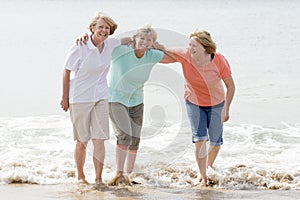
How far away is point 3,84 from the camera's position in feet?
36.1

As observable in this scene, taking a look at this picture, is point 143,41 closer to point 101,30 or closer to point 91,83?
point 101,30

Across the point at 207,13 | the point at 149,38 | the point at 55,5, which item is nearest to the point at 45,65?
the point at 149,38

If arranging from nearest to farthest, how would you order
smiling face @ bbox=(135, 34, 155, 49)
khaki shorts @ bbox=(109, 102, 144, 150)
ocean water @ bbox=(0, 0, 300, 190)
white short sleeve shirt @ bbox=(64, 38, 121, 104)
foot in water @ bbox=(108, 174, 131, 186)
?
white short sleeve shirt @ bbox=(64, 38, 121, 104) → smiling face @ bbox=(135, 34, 155, 49) → khaki shorts @ bbox=(109, 102, 144, 150) → foot in water @ bbox=(108, 174, 131, 186) → ocean water @ bbox=(0, 0, 300, 190)

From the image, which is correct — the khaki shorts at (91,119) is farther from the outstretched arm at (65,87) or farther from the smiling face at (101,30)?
the smiling face at (101,30)

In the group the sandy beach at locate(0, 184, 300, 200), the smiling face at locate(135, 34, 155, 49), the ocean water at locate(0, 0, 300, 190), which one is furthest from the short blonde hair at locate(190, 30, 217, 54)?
the sandy beach at locate(0, 184, 300, 200)

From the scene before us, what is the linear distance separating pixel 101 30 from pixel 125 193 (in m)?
1.41

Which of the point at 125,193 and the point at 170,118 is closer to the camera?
the point at 125,193

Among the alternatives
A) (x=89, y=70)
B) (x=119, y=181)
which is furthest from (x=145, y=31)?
(x=119, y=181)

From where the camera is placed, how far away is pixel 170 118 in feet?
28.4

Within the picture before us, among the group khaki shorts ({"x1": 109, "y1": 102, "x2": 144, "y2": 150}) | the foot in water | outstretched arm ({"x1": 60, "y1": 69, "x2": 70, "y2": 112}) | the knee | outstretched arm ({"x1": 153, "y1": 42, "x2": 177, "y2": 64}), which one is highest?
outstretched arm ({"x1": 153, "y1": 42, "x2": 177, "y2": 64})

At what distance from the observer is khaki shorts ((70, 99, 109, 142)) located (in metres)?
5.38

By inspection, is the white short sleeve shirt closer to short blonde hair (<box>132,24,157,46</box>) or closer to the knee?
short blonde hair (<box>132,24,157,46</box>)

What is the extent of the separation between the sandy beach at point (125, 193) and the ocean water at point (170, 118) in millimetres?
219

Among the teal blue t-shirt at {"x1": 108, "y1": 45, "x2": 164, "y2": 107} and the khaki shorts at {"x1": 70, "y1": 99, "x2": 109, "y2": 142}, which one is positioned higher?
the teal blue t-shirt at {"x1": 108, "y1": 45, "x2": 164, "y2": 107}
